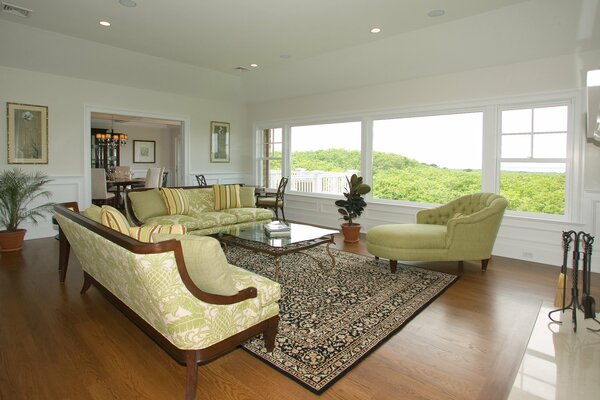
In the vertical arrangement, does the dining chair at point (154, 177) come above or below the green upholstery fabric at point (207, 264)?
above

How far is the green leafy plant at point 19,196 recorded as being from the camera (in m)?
4.84

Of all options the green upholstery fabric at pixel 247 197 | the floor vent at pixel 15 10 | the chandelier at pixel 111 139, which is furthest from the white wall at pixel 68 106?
the chandelier at pixel 111 139

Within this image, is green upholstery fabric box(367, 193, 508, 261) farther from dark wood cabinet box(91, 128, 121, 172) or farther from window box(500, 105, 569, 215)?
dark wood cabinet box(91, 128, 121, 172)

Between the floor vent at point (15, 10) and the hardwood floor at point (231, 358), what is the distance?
3133 millimetres

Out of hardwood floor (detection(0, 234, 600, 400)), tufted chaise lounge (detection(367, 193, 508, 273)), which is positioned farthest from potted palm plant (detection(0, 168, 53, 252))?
tufted chaise lounge (detection(367, 193, 508, 273))

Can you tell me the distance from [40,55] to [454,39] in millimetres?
5764

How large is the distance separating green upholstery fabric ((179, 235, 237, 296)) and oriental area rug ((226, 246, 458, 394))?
0.66 m

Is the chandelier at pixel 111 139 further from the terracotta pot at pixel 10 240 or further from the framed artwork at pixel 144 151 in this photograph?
the terracotta pot at pixel 10 240

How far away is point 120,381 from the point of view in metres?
2.03

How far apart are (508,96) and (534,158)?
894mm

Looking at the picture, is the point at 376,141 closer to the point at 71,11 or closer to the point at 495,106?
the point at 495,106

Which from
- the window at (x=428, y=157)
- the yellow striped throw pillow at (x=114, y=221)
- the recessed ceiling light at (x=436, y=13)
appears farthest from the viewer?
the window at (x=428, y=157)

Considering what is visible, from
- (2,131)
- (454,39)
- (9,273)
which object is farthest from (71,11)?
(454,39)

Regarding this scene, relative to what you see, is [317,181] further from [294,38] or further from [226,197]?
[294,38]
